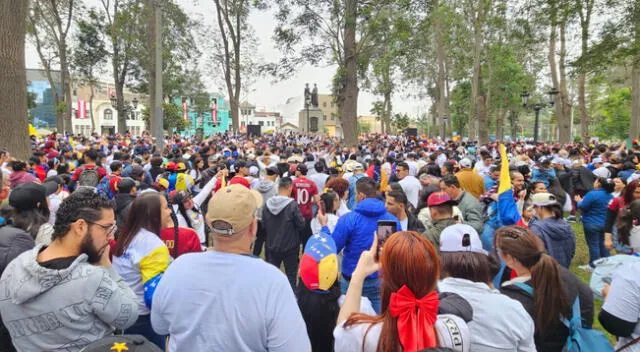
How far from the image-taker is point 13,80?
10.1 meters

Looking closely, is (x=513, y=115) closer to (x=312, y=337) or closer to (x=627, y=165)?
(x=627, y=165)

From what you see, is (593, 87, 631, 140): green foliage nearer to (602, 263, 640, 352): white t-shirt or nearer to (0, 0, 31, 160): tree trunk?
(602, 263, 640, 352): white t-shirt

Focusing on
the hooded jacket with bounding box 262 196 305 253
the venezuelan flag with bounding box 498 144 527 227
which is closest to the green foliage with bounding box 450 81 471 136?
the venezuelan flag with bounding box 498 144 527 227

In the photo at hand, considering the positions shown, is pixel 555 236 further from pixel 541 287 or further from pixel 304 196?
pixel 304 196

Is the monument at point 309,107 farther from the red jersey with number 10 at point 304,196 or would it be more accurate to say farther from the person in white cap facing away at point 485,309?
the person in white cap facing away at point 485,309

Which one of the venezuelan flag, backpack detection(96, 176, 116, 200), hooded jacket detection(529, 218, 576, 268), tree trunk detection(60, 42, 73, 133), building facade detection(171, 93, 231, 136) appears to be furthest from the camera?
building facade detection(171, 93, 231, 136)

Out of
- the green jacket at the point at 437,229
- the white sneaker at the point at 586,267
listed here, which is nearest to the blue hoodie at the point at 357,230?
the green jacket at the point at 437,229

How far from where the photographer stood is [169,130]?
45219mm

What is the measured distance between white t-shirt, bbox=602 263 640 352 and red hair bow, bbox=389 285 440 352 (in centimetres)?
143

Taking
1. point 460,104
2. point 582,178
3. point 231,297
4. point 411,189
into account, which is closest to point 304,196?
point 411,189

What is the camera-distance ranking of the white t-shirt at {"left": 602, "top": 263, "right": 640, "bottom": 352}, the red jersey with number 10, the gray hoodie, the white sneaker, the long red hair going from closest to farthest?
the long red hair → the gray hoodie → the white t-shirt at {"left": 602, "top": 263, "right": 640, "bottom": 352} → the red jersey with number 10 → the white sneaker

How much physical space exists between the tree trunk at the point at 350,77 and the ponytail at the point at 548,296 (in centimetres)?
1516

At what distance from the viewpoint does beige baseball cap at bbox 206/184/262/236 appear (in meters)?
1.91

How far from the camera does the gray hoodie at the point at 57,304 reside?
204 cm
